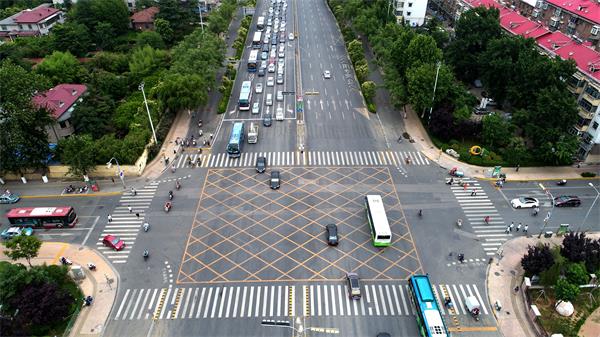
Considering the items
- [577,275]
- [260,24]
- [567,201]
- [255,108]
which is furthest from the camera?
[260,24]

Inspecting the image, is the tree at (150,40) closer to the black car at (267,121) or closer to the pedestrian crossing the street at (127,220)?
the black car at (267,121)

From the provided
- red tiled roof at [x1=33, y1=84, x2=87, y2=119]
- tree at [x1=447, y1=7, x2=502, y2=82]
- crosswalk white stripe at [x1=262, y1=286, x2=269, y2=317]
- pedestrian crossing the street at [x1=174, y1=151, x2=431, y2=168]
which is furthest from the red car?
tree at [x1=447, y1=7, x2=502, y2=82]

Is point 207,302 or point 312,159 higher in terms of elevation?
point 312,159

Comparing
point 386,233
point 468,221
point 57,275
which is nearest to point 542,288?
point 468,221

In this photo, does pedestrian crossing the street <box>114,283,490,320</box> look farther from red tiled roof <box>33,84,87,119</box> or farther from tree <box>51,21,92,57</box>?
tree <box>51,21,92,57</box>

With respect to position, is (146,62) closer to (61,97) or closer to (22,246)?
(61,97)

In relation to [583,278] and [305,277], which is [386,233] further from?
[583,278]

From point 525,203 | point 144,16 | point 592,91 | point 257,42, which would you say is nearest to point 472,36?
point 592,91
